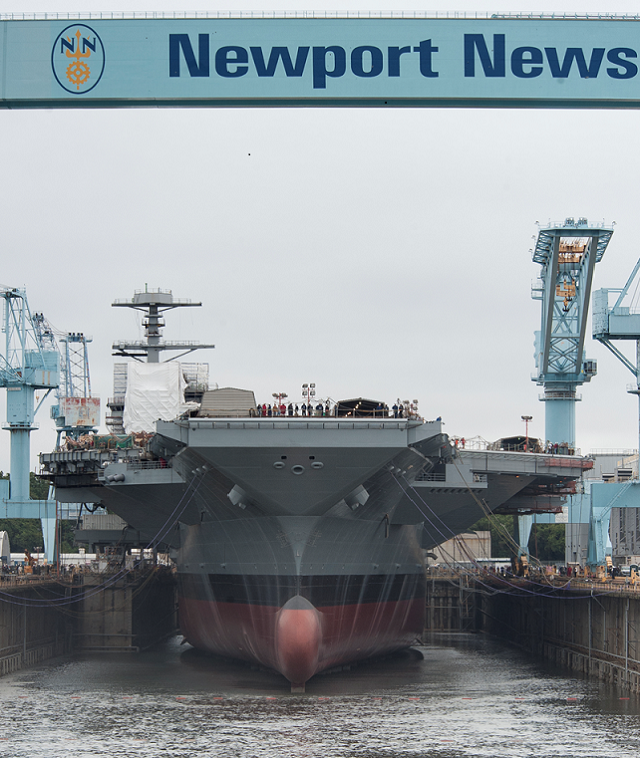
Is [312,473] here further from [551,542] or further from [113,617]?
[551,542]

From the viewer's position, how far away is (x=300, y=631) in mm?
24859

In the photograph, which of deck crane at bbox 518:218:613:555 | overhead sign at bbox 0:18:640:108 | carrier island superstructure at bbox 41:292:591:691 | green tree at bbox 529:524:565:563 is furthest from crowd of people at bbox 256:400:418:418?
green tree at bbox 529:524:565:563

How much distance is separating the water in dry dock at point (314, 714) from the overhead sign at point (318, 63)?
1271 centimetres

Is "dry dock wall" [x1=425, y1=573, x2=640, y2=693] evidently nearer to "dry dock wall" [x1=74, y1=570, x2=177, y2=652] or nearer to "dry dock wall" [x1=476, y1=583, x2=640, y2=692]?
"dry dock wall" [x1=476, y1=583, x2=640, y2=692]

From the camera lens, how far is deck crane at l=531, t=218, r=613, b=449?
4872 centimetres

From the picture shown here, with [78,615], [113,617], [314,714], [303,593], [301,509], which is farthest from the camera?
[78,615]

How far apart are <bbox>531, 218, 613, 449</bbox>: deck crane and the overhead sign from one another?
2744 cm

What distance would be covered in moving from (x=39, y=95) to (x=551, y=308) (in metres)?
32.9

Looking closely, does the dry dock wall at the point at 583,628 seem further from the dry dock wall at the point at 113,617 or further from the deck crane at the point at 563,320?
the dry dock wall at the point at 113,617

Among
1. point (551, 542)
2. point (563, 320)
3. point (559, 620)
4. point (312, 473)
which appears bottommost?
point (551, 542)

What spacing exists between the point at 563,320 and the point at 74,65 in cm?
3379

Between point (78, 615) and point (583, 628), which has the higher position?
point (583, 628)

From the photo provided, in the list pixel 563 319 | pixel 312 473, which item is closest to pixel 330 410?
pixel 312 473

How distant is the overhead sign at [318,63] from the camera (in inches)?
827
